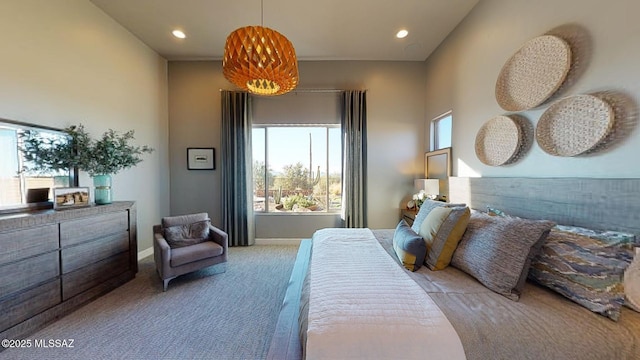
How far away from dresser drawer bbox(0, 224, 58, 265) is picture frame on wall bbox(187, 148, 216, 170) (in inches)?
84.7

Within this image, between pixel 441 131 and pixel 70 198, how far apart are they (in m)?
4.69

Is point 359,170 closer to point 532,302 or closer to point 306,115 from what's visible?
point 306,115

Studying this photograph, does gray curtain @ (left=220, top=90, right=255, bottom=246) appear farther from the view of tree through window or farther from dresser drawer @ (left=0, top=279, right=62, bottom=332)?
dresser drawer @ (left=0, top=279, right=62, bottom=332)

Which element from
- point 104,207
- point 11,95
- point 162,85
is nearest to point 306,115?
point 162,85

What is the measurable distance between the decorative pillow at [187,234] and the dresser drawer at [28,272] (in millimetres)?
914

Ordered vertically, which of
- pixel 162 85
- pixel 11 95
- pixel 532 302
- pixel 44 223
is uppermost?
Result: pixel 162 85

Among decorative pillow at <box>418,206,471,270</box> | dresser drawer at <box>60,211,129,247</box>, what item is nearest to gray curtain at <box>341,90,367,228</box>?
decorative pillow at <box>418,206,471,270</box>

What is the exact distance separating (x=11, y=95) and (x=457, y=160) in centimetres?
470

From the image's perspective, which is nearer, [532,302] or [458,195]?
[532,302]

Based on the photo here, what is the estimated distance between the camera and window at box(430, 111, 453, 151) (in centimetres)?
331

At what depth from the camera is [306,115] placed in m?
4.02

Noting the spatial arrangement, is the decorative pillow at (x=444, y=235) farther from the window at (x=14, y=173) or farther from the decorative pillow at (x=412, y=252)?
the window at (x=14, y=173)

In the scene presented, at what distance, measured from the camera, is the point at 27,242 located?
5.92 ft

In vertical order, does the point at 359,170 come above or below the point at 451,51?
below
